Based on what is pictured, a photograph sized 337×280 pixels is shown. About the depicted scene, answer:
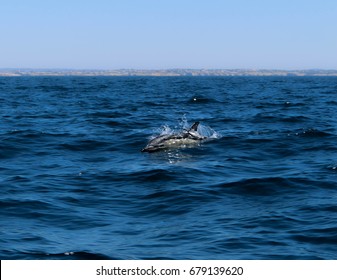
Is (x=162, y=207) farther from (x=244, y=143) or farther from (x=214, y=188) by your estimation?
(x=244, y=143)

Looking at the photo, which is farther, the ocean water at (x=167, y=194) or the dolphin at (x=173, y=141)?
the dolphin at (x=173, y=141)

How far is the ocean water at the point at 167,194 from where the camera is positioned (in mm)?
12148

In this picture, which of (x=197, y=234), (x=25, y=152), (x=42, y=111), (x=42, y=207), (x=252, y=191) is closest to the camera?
(x=197, y=234)

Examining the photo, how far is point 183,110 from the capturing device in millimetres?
46219

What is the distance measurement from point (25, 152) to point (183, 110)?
2292cm

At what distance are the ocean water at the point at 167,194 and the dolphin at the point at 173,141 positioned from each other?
0.58m

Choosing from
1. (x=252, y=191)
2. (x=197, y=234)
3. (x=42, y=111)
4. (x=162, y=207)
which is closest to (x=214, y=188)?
(x=252, y=191)

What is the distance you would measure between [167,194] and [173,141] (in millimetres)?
8933

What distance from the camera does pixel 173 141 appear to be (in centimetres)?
2567

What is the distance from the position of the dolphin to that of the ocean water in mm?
576

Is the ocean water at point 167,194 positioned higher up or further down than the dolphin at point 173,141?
further down

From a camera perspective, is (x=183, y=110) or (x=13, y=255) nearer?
(x=13, y=255)
